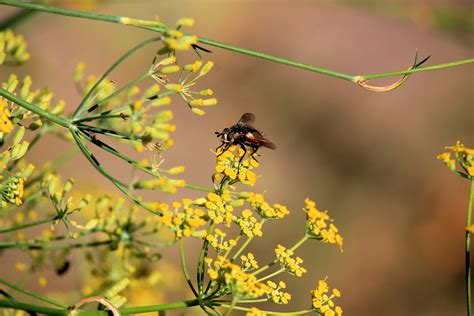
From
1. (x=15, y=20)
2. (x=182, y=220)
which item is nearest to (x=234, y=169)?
(x=182, y=220)

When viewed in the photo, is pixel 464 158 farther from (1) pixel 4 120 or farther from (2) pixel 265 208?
(1) pixel 4 120

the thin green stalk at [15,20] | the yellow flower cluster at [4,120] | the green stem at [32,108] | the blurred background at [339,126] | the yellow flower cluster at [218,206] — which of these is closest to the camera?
the green stem at [32,108]

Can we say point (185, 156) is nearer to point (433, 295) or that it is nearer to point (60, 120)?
point (433, 295)

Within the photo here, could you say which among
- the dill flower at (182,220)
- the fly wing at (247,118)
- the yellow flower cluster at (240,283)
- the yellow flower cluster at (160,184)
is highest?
the fly wing at (247,118)

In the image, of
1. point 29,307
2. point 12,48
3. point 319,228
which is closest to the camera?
point 29,307

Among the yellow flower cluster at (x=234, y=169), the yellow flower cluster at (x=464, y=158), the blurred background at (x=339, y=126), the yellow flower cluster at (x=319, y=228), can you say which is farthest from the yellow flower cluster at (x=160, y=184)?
the blurred background at (x=339, y=126)

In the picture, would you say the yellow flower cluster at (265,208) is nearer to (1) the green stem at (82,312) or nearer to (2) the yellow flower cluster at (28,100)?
(1) the green stem at (82,312)
